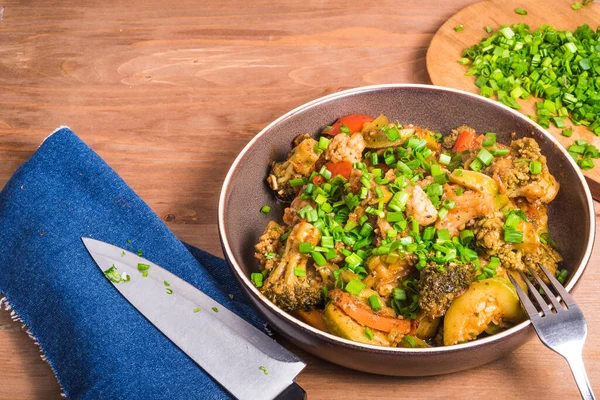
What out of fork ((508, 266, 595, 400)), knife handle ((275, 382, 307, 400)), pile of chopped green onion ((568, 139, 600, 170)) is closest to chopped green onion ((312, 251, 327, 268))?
knife handle ((275, 382, 307, 400))

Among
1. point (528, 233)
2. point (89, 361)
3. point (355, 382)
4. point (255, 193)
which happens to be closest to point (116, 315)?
point (89, 361)

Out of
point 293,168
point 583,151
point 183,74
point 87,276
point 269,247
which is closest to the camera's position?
point 269,247

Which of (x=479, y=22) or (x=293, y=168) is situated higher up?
(x=479, y=22)

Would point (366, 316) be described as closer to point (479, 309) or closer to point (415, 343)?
point (415, 343)

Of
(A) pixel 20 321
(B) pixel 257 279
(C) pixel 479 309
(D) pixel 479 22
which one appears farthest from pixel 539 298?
(D) pixel 479 22

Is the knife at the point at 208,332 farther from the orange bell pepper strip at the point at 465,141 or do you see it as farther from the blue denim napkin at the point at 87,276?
the orange bell pepper strip at the point at 465,141

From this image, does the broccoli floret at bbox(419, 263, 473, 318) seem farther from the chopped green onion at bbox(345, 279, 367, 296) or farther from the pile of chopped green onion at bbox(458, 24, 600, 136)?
the pile of chopped green onion at bbox(458, 24, 600, 136)
